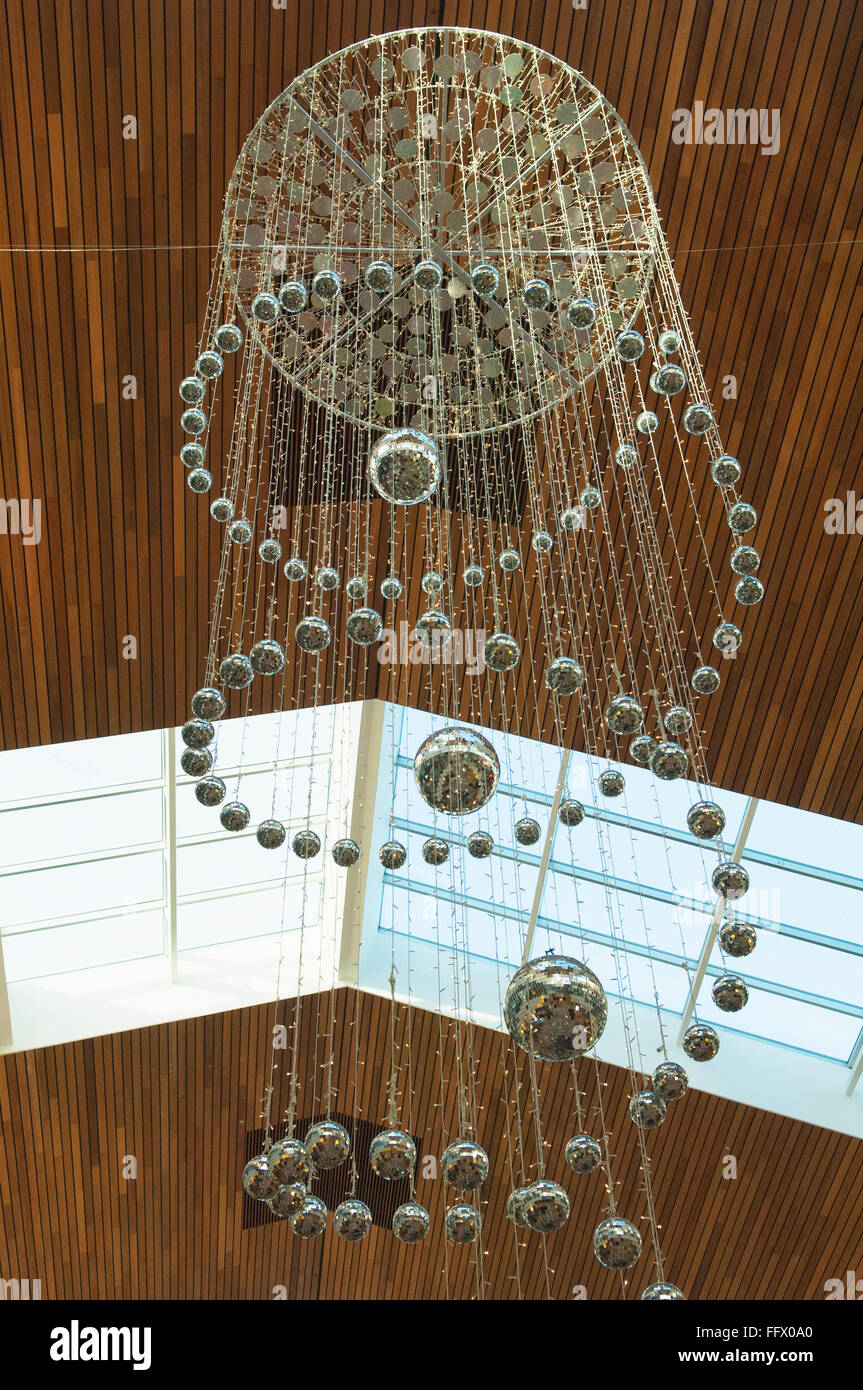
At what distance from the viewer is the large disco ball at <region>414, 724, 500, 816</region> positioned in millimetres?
4164

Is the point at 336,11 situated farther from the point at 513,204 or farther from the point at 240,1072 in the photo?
the point at 240,1072

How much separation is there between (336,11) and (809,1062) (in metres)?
9.25

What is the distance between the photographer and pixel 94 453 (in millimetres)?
8156

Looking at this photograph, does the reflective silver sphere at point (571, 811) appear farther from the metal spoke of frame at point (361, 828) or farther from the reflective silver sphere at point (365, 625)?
the metal spoke of frame at point (361, 828)

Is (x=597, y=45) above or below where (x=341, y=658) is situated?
above

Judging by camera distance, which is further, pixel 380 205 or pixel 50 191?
pixel 50 191

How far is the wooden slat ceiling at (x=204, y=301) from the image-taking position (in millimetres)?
6879

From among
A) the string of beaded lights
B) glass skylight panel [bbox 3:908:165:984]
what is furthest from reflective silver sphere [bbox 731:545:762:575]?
glass skylight panel [bbox 3:908:165:984]

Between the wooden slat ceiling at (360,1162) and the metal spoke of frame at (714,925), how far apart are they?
84 cm

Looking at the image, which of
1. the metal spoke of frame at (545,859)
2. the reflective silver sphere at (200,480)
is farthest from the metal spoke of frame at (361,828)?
the reflective silver sphere at (200,480)

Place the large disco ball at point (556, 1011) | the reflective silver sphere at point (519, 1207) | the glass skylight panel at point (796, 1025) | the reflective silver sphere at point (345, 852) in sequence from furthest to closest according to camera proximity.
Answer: the glass skylight panel at point (796, 1025)
the reflective silver sphere at point (345, 852)
the reflective silver sphere at point (519, 1207)
the large disco ball at point (556, 1011)
